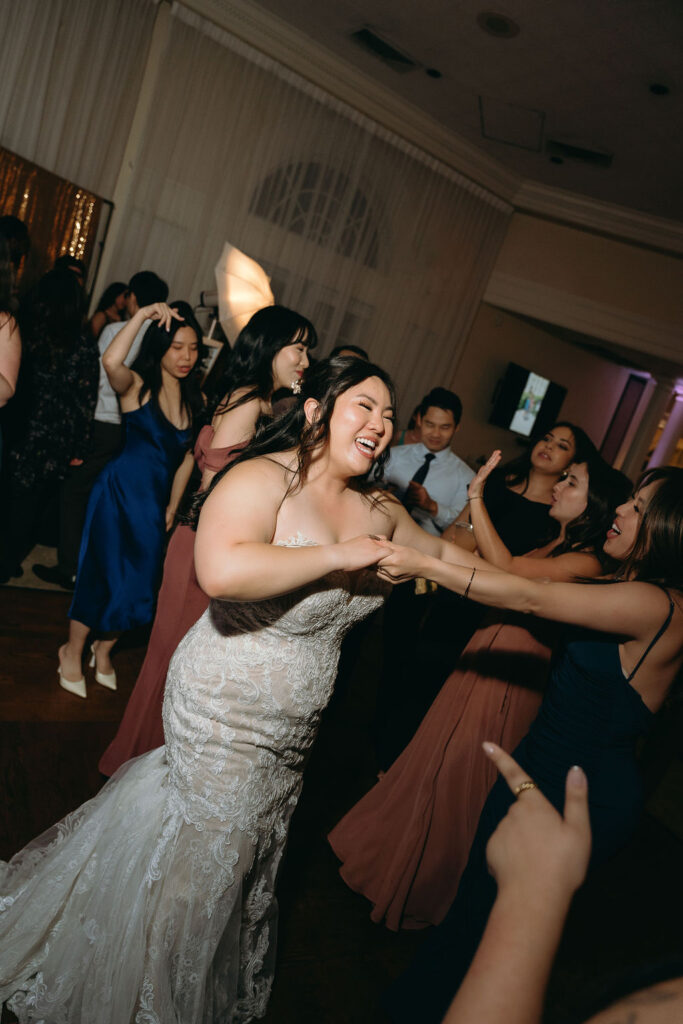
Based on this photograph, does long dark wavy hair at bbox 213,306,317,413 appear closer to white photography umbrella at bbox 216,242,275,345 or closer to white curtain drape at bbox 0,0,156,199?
white photography umbrella at bbox 216,242,275,345

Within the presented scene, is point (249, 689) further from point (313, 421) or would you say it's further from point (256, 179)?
point (256, 179)

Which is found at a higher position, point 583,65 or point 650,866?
point 583,65

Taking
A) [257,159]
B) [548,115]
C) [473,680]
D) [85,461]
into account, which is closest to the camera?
[473,680]

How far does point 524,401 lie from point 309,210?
3440mm

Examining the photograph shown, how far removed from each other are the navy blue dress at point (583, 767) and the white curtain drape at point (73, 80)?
5.08m

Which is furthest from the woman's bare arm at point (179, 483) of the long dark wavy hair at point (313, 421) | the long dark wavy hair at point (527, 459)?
the long dark wavy hair at point (527, 459)

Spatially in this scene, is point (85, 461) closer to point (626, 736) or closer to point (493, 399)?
point (626, 736)

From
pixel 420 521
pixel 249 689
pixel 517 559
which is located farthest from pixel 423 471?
pixel 249 689

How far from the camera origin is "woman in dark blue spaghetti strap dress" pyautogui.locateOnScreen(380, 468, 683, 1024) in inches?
66.6

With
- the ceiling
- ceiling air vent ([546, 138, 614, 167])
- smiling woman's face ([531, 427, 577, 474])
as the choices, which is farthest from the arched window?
smiling woman's face ([531, 427, 577, 474])

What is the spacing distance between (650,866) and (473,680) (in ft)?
6.86

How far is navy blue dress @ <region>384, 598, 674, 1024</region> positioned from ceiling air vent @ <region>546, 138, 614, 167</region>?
17.8ft

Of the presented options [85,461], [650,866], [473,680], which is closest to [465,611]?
[473,680]

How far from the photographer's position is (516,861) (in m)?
0.74
